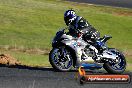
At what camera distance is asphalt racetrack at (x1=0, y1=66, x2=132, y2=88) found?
1311 centimetres

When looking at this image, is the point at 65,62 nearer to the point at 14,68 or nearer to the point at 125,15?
the point at 14,68

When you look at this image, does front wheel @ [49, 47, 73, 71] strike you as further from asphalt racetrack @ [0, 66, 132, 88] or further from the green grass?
the green grass

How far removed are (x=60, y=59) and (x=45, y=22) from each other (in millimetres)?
20130

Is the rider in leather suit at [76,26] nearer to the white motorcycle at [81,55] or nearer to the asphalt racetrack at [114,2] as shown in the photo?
the white motorcycle at [81,55]

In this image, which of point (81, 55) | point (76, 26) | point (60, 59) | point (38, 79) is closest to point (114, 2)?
point (76, 26)

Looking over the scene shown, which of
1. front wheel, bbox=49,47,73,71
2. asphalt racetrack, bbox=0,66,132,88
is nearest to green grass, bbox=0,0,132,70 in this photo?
front wheel, bbox=49,47,73,71

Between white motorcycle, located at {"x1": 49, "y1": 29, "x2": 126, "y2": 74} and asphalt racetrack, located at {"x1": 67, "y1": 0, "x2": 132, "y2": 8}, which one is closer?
white motorcycle, located at {"x1": 49, "y1": 29, "x2": 126, "y2": 74}

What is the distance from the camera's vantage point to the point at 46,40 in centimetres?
3061

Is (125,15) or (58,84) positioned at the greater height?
(58,84)

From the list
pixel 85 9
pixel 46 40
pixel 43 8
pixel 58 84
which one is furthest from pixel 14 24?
pixel 58 84

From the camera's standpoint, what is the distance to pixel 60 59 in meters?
15.8

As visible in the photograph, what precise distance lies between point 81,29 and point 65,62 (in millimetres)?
1240

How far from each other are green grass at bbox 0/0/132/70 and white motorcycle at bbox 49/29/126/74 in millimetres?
6853

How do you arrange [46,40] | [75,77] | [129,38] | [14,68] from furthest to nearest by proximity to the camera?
[129,38]
[46,40]
[14,68]
[75,77]
